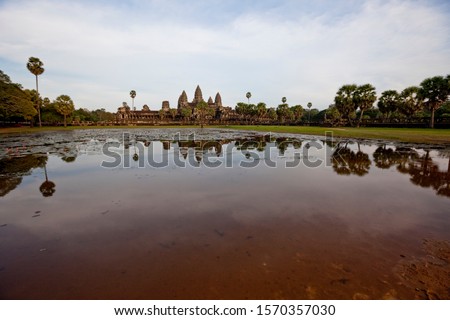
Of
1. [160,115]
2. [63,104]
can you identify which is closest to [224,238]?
[63,104]

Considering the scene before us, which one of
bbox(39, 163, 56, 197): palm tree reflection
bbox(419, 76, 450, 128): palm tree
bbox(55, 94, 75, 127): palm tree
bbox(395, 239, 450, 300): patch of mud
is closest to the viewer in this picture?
bbox(395, 239, 450, 300): patch of mud

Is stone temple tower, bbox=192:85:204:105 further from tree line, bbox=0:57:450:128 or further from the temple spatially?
tree line, bbox=0:57:450:128

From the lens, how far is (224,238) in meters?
4.59

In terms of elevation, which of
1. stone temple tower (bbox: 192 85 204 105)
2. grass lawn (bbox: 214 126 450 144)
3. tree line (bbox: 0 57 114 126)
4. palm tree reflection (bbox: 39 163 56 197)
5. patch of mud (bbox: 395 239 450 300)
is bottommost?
patch of mud (bbox: 395 239 450 300)

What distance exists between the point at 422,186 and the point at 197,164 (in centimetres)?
901

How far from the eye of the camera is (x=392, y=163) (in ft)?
40.7

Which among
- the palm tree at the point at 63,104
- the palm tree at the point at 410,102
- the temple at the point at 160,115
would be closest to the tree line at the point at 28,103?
the palm tree at the point at 63,104

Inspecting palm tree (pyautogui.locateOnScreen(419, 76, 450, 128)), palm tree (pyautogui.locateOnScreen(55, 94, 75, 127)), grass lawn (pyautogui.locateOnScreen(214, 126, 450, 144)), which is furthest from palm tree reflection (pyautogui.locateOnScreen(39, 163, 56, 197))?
palm tree (pyautogui.locateOnScreen(55, 94, 75, 127))

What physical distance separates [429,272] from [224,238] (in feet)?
10.5

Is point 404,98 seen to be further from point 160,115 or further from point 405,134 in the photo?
point 160,115

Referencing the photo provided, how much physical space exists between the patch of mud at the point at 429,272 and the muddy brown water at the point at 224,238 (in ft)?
0.06

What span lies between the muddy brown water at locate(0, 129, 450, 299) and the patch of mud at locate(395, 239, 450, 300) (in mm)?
18

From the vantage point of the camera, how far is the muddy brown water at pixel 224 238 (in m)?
3.26

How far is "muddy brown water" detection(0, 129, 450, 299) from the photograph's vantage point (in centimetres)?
326
